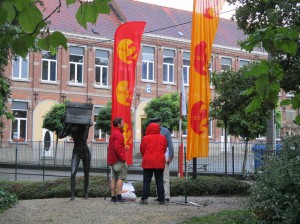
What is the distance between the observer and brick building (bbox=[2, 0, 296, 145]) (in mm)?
41938

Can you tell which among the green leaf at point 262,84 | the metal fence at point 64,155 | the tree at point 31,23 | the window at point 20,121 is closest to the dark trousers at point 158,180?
the green leaf at point 262,84

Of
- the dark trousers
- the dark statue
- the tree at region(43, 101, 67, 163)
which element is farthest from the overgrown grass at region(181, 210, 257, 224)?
the tree at region(43, 101, 67, 163)

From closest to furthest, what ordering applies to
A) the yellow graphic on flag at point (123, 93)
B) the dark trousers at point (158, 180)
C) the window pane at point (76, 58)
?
the dark trousers at point (158, 180)
the yellow graphic on flag at point (123, 93)
the window pane at point (76, 58)

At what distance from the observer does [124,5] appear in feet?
162

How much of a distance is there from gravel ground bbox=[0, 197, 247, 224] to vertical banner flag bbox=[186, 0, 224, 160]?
1.27 metres

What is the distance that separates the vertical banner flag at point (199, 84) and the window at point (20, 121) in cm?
3116

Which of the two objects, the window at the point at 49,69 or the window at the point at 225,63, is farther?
the window at the point at 225,63

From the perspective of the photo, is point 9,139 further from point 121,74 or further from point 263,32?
point 263,32

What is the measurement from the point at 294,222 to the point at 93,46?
126 feet

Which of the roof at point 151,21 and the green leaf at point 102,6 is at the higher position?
the roof at point 151,21

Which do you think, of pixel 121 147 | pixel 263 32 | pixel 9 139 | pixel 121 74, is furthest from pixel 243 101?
pixel 9 139

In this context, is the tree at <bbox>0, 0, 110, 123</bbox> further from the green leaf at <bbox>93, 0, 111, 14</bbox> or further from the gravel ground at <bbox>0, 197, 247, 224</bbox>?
the gravel ground at <bbox>0, 197, 247, 224</bbox>

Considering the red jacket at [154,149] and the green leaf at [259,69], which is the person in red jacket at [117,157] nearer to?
the red jacket at [154,149]

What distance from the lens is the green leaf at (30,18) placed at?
375 centimetres
